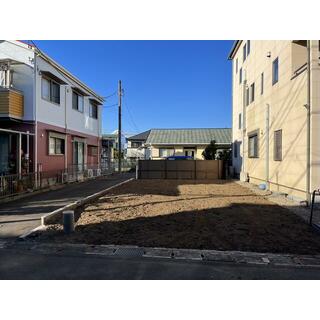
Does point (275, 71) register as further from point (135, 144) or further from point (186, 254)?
point (135, 144)

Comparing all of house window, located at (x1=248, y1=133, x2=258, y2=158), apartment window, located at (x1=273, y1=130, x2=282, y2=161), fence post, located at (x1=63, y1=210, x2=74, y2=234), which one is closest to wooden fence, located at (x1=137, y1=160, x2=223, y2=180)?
house window, located at (x1=248, y1=133, x2=258, y2=158)

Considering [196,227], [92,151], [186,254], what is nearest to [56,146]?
[92,151]

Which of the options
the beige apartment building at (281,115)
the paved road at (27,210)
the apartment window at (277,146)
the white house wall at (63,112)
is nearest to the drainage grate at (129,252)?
the paved road at (27,210)

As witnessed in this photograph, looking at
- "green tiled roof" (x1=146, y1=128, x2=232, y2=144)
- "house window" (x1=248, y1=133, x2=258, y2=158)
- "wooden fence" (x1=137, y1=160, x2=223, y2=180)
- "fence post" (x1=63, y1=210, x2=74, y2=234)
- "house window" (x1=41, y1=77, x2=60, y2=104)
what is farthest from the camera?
"green tiled roof" (x1=146, y1=128, x2=232, y2=144)

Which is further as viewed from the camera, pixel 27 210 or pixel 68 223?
pixel 27 210

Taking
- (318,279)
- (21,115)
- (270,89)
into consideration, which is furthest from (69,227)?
(270,89)

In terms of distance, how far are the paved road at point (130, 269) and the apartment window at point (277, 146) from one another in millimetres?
7986

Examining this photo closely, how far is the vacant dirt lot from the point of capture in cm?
522

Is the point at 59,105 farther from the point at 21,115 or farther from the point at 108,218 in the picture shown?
the point at 108,218

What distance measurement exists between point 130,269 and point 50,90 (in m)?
12.4

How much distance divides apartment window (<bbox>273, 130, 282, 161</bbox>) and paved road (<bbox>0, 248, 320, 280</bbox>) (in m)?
7.99

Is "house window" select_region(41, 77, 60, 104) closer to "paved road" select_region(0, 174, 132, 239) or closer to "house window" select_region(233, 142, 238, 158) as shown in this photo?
"paved road" select_region(0, 174, 132, 239)

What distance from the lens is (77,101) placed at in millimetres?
18016

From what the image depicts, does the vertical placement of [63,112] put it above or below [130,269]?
above
